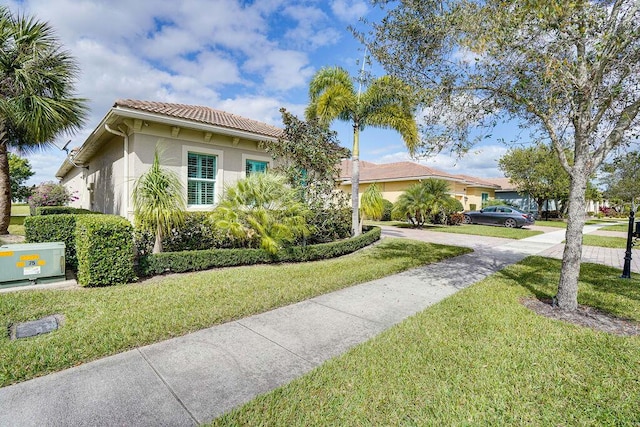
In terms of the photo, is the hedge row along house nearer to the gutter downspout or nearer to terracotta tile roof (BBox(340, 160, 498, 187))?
the gutter downspout

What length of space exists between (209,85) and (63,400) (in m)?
14.6

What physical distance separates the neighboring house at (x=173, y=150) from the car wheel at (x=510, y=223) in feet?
61.8

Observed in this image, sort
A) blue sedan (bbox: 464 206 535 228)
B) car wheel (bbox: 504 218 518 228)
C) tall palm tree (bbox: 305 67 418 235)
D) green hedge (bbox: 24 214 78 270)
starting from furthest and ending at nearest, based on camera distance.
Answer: car wheel (bbox: 504 218 518 228)
blue sedan (bbox: 464 206 535 228)
tall palm tree (bbox: 305 67 418 235)
green hedge (bbox: 24 214 78 270)

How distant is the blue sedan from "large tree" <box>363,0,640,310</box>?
58.8 ft

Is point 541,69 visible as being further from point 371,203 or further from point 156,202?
point 371,203

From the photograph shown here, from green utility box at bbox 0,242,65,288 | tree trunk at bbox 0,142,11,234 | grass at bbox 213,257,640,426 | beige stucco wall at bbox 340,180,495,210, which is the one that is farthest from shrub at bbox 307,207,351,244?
beige stucco wall at bbox 340,180,495,210

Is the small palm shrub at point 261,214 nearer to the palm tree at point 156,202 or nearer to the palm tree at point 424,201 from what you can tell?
the palm tree at point 156,202

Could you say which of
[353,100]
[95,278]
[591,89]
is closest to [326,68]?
[353,100]

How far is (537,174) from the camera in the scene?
27875mm

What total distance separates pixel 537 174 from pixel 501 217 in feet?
33.5

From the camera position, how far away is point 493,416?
245 centimetres

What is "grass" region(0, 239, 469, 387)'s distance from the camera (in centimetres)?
326

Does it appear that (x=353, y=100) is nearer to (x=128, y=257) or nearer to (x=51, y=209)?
(x=128, y=257)

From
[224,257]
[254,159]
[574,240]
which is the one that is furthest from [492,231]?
[224,257]
